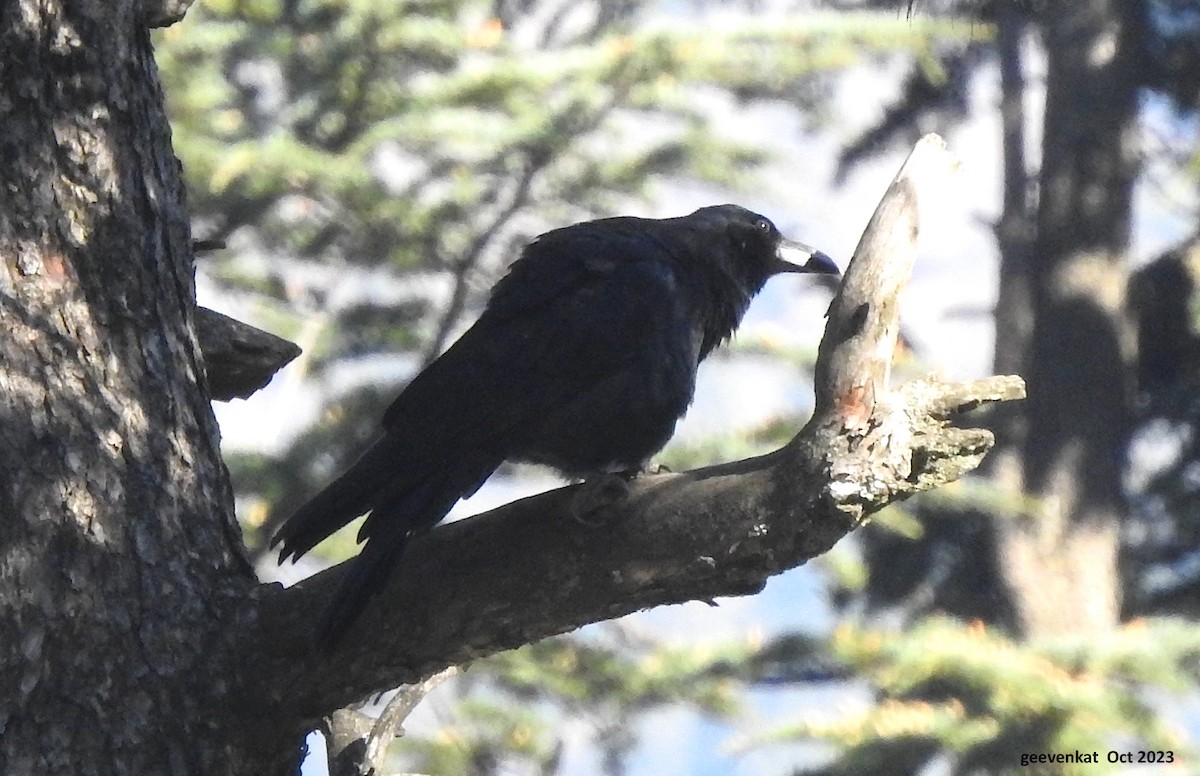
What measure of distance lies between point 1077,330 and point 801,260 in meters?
7.96

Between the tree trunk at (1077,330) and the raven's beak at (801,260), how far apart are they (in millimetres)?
6790

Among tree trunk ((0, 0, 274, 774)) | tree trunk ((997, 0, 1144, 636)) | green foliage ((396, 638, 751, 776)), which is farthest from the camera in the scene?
tree trunk ((997, 0, 1144, 636))

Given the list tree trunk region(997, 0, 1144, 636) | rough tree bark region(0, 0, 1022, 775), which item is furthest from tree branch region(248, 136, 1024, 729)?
tree trunk region(997, 0, 1144, 636)

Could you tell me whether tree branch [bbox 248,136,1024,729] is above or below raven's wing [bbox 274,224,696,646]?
below

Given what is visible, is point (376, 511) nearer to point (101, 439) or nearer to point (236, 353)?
point (101, 439)

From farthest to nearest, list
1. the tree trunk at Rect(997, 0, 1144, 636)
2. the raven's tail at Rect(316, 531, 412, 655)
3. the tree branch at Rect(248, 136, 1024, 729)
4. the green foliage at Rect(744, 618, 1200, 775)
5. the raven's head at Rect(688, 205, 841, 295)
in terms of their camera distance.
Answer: the tree trunk at Rect(997, 0, 1144, 636) → the green foliage at Rect(744, 618, 1200, 775) → the raven's head at Rect(688, 205, 841, 295) → the raven's tail at Rect(316, 531, 412, 655) → the tree branch at Rect(248, 136, 1024, 729)

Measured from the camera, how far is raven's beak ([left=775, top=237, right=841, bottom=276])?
475 centimetres

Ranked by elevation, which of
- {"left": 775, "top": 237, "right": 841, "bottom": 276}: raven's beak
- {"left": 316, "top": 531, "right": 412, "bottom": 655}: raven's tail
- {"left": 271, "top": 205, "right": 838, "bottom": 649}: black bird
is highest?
{"left": 775, "top": 237, "right": 841, "bottom": 276}: raven's beak

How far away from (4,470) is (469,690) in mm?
5947

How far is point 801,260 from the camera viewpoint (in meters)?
4.80

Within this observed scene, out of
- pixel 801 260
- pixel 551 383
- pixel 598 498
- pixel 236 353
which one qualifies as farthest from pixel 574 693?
pixel 598 498

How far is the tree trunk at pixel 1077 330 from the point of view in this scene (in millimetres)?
11281

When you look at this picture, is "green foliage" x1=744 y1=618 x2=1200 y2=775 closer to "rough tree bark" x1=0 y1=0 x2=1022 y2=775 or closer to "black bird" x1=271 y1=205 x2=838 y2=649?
"black bird" x1=271 y1=205 x2=838 y2=649

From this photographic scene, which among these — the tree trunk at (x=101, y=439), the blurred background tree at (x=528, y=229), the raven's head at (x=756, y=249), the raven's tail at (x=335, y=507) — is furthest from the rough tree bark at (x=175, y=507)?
the blurred background tree at (x=528, y=229)
